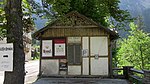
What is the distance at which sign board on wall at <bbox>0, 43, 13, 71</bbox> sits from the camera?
836 centimetres

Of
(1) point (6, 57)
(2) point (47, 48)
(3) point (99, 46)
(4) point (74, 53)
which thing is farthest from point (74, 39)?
(1) point (6, 57)

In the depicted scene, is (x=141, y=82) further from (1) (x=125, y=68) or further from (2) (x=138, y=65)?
(2) (x=138, y=65)

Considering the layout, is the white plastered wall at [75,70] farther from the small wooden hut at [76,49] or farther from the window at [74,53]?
the window at [74,53]

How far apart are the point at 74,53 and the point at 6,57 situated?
1265 cm

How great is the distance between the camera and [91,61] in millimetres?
20766

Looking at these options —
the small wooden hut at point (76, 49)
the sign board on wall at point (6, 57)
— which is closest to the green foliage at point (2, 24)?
the sign board on wall at point (6, 57)

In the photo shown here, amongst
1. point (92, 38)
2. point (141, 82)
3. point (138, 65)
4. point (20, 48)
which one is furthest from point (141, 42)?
point (20, 48)

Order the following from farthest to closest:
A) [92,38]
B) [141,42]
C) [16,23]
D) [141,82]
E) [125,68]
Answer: [141,42]
[92,38]
[125,68]
[141,82]
[16,23]

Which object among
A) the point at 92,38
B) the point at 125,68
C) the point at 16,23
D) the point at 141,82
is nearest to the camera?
the point at 16,23

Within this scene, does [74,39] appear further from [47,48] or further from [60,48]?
[47,48]

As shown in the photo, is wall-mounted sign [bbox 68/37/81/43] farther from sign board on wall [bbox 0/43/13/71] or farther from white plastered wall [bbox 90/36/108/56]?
sign board on wall [bbox 0/43/13/71]

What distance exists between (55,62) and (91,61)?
2526 millimetres

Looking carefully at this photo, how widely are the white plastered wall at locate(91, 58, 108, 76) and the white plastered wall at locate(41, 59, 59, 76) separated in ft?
8.25

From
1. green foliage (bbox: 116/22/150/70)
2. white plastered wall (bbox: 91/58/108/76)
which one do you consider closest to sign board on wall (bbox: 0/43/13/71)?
white plastered wall (bbox: 91/58/108/76)
